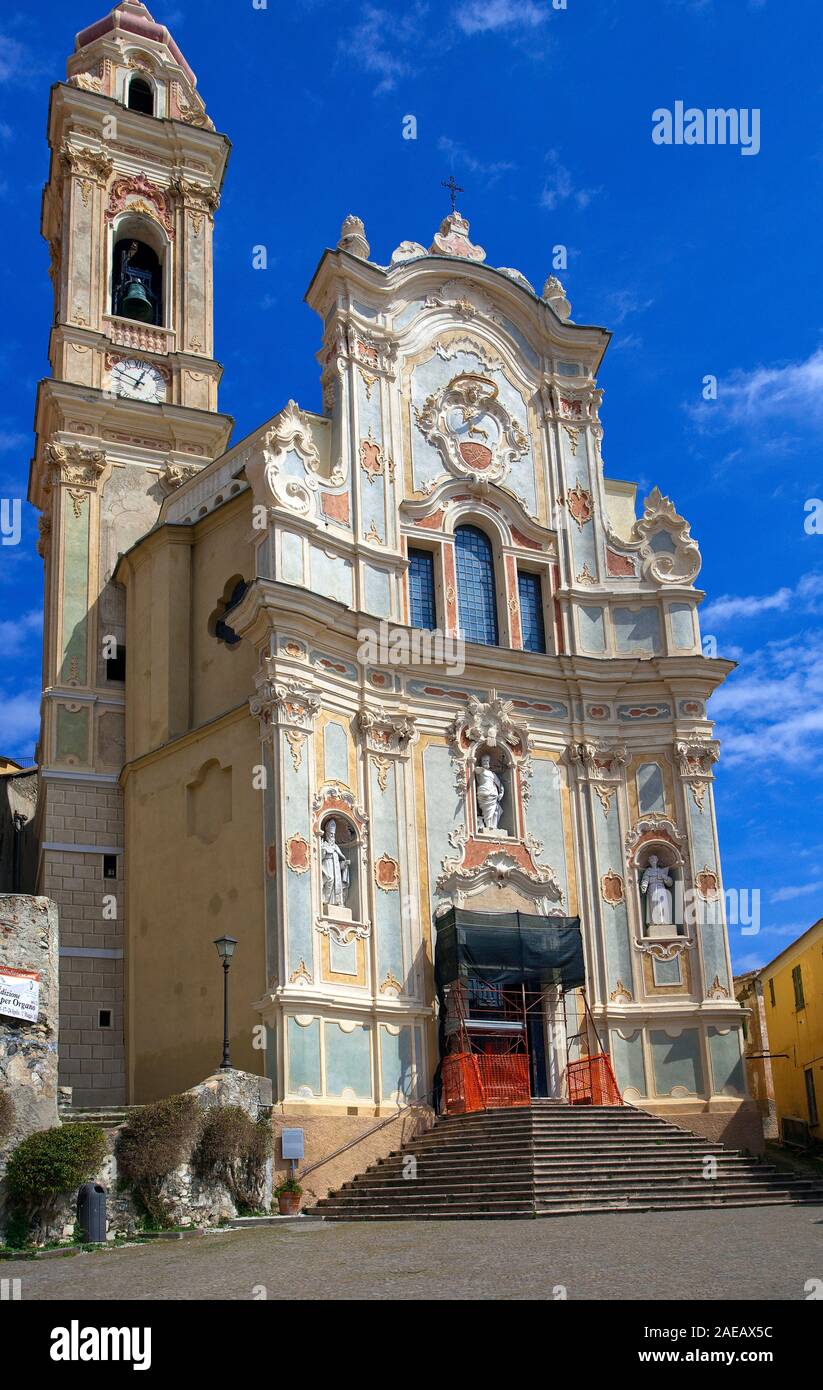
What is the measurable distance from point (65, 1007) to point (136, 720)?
6.36 metres

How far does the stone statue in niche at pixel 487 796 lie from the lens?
30.5 meters

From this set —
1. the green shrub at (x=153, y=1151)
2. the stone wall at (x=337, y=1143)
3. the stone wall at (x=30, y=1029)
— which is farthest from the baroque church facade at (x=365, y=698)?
the stone wall at (x=30, y=1029)

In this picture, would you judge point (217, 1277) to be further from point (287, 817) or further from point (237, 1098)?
point (287, 817)

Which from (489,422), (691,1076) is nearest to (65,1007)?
(691,1076)

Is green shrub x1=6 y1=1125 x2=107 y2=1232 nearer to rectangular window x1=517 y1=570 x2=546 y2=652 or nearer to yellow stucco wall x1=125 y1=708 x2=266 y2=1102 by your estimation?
yellow stucco wall x1=125 y1=708 x2=266 y2=1102

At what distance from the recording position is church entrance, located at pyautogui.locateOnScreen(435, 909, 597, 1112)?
27266mm

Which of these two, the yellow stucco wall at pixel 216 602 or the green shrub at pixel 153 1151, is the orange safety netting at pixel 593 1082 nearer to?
the green shrub at pixel 153 1151

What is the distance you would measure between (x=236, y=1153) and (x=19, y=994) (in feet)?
15.3

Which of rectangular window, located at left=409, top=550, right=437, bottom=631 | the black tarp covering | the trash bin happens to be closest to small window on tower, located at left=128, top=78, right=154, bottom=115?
rectangular window, located at left=409, top=550, right=437, bottom=631

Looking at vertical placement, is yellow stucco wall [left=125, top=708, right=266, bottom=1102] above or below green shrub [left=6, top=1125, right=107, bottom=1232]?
above

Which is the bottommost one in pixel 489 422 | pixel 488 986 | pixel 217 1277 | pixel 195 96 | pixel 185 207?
pixel 217 1277

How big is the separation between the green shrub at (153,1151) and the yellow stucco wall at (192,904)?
489 cm

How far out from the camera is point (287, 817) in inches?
1055

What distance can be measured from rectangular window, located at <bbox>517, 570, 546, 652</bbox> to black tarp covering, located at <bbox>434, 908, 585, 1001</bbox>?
6479mm
